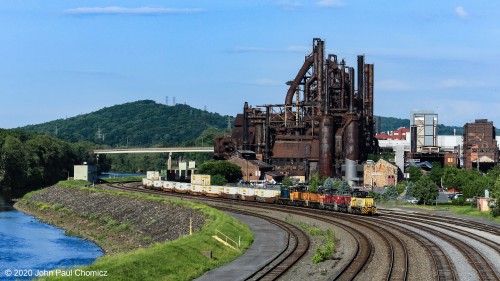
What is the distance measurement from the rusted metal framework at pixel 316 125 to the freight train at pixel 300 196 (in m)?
50.4

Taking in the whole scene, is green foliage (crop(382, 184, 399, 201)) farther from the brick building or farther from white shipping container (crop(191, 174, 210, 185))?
the brick building

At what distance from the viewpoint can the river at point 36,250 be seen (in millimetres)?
54909

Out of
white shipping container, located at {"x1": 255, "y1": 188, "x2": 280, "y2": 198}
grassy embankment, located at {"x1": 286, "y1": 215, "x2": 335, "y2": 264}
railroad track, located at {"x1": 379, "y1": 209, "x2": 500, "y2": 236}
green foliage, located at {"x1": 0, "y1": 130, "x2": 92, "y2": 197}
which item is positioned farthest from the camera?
green foliage, located at {"x1": 0, "y1": 130, "x2": 92, "y2": 197}

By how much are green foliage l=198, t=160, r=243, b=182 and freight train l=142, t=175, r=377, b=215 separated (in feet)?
89.0

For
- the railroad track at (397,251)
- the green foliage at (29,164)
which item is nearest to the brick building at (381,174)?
the green foliage at (29,164)

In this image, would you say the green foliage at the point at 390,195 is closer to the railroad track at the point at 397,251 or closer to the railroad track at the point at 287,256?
the railroad track at the point at 397,251

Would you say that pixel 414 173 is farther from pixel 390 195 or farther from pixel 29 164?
pixel 29 164

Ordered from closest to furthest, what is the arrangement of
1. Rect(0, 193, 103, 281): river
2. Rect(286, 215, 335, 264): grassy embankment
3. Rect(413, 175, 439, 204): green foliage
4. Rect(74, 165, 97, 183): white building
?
Rect(286, 215, 335, 264): grassy embankment < Rect(0, 193, 103, 281): river < Rect(413, 175, 439, 204): green foliage < Rect(74, 165, 97, 183): white building

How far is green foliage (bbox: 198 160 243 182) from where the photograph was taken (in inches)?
6171

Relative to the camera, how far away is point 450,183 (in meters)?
141

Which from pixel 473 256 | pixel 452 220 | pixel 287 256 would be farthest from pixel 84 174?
pixel 473 256

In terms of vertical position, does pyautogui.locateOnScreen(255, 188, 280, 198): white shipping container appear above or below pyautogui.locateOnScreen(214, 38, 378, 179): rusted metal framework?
below

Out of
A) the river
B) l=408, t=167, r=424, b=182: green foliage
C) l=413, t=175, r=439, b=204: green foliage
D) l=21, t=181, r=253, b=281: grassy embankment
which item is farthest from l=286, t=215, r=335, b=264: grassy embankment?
l=408, t=167, r=424, b=182: green foliage

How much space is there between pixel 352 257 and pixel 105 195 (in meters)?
74.5
